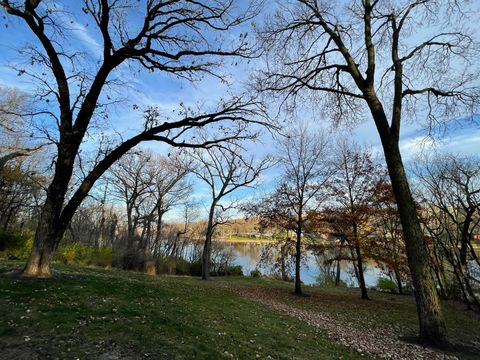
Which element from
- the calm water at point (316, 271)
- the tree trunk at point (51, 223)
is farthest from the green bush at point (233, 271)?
the tree trunk at point (51, 223)

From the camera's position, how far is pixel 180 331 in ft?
17.0

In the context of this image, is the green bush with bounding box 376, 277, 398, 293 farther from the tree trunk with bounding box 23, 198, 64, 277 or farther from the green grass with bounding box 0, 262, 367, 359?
the tree trunk with bounding box 23, 198, 64, 277

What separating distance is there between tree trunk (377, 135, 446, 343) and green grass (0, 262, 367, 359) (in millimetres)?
2333

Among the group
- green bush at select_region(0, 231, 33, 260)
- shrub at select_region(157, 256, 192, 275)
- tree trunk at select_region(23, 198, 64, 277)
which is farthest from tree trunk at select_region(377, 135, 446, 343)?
shrub at select_region(157, 256, 192, 275)

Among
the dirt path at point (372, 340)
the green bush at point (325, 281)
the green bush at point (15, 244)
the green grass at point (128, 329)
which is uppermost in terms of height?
the green bush at point (15, 244)

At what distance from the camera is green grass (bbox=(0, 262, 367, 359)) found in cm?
408

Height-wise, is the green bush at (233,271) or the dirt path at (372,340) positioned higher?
the green bush at (233,271)

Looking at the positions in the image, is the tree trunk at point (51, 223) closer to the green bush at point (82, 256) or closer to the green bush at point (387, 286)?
the green bush at point (82, 256)

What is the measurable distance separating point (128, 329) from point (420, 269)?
639 cm

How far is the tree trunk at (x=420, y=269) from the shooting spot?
6969mm

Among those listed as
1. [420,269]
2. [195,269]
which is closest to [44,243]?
[420,269]

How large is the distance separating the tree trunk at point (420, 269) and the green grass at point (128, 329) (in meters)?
2.33

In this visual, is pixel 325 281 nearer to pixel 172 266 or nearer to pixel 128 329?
pixel 172 266

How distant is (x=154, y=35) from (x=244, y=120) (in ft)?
12.1
